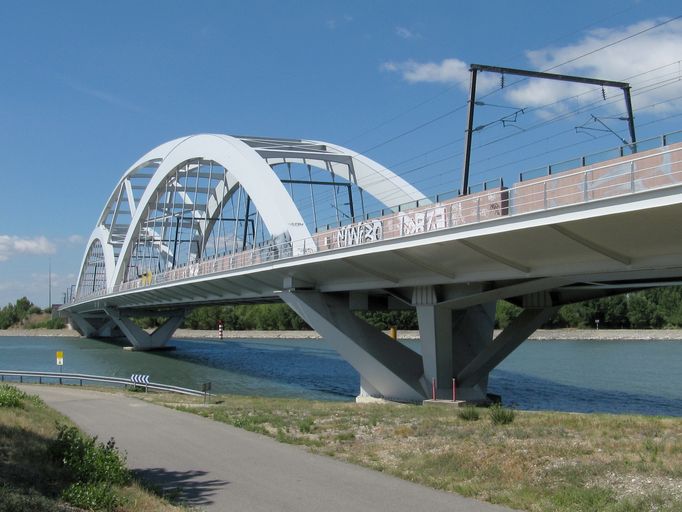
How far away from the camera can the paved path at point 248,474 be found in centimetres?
1034

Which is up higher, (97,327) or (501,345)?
(97,327)

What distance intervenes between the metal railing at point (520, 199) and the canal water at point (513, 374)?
10.5 meters

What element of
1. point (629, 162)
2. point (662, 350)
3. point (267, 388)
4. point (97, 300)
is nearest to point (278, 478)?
point (629, 162)

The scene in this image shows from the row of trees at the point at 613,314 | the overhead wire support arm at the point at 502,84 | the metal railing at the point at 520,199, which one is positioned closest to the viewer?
the metal railing at the point at 520,199

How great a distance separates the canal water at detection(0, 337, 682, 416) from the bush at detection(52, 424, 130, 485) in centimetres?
2259

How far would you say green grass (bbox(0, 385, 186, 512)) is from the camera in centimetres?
871

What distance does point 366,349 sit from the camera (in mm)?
31703

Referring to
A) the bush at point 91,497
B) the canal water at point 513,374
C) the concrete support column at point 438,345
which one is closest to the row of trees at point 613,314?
the canal water at point 513,374

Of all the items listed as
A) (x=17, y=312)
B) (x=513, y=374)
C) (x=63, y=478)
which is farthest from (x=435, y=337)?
(x=17, y=312)

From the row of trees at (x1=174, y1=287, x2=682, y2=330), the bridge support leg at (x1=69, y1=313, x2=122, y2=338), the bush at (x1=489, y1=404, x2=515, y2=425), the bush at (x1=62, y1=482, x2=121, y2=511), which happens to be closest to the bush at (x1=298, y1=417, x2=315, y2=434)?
the bush at (x1=489, y1=404, x2=515, y2=425)

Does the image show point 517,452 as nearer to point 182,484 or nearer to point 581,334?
point 182,484

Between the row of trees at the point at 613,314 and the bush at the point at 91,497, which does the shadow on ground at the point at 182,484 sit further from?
the row of trees at the point at 613,314

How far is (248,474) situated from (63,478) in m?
3.11

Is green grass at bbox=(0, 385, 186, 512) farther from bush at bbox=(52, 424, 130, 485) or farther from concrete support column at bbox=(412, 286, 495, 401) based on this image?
concrete support column at bbox=(412, 286, 495, 401)
